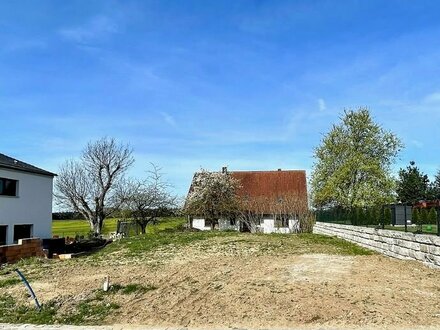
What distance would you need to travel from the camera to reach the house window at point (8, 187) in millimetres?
26328

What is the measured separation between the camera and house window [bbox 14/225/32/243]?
27438 millimetres

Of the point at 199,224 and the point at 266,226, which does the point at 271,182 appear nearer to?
the point at 266,226

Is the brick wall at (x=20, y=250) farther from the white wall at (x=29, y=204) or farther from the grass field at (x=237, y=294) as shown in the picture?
the white wall at (x=29, y=204)

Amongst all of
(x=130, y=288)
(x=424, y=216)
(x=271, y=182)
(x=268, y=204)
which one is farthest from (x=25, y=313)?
(x=271, y=182)

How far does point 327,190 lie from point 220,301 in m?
36.3

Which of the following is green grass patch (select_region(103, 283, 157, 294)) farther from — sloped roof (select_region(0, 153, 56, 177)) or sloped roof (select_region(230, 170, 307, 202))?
sloped roof (select_region(230, 170, 307, 202))

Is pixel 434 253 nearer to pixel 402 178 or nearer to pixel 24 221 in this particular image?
pixel 24 221

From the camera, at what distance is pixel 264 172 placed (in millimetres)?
50312

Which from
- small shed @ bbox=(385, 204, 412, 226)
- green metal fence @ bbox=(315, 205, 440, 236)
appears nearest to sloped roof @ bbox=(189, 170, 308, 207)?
green metal fence @ bbox=(315, 205, 440, 236)

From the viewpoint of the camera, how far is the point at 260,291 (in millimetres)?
8711

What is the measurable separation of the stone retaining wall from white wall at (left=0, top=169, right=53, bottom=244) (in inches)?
763

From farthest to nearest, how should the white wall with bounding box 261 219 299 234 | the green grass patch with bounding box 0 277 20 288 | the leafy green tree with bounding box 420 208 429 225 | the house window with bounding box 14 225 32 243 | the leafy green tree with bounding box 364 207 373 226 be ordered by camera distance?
the white wall with bounding box 261 219 299 234 < the house window with bounding box 14 225 32 243 < the leafy green tree with bounding box 364 207 373 226 < the leafy green tree with bounding box 420 208 429 225 < the green grass patch with bounding box 0 277 20 288

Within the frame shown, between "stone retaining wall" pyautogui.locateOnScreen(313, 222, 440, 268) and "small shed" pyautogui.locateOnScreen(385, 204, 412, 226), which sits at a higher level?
"small shed" pyautogui.locateOnScreen(385, 204, 412, 226)

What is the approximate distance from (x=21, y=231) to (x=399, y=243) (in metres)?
23.2
